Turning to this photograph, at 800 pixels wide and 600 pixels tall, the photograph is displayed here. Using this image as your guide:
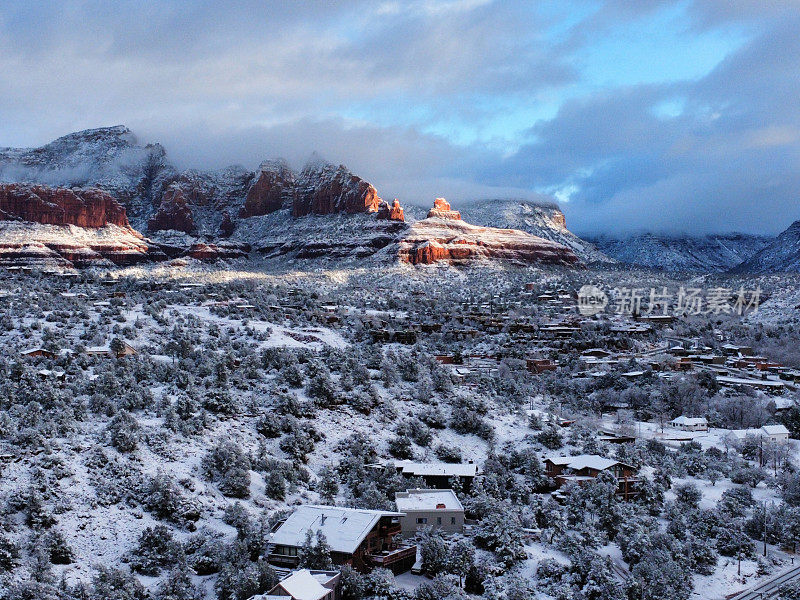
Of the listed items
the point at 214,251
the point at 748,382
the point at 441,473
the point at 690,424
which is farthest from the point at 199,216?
the point at 441,473

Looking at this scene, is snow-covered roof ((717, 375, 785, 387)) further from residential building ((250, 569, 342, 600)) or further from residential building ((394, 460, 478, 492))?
residential building ((250, 569, 342, 600))

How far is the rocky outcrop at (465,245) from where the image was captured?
13425 centimetres

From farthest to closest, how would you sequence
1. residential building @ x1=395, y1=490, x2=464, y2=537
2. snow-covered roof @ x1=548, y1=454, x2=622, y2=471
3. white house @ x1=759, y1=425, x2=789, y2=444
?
1. white house @ x1=759, y1=425, x2=789, y2=444
2. snow-covered roof @ x1=548, y1=454, x2=622, y2=471
3. residential building @ x1=395, y1=490, x2=464, y2=537

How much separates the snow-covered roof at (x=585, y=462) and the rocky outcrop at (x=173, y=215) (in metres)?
139

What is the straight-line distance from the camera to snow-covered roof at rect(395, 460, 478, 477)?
36875mm

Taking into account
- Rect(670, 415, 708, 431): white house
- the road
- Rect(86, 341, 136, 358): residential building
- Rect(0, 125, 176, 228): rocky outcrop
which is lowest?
the road

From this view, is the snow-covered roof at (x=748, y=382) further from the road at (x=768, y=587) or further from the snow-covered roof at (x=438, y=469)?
the snow-covered roof at (x=438, y=469)

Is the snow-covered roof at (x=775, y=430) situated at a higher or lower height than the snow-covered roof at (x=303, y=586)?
higher

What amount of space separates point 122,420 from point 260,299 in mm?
49996

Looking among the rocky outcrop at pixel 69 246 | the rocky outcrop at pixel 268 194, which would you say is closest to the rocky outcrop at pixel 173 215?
the rocky outcrop at pixel 268 194

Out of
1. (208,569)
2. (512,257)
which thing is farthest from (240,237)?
(208,569)

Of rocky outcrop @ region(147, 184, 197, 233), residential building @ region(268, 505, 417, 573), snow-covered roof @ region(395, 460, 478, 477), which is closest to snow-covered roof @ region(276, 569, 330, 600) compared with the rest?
residential building @ region(268, 505, 417, 573)

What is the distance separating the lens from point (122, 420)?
35.8 meters

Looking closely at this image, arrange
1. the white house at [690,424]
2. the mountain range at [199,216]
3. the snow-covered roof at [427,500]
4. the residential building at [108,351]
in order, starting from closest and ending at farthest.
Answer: the snow-covered roof at [427,500]
the residential building at [108,351]
the white house at [690,424]
the mountain range at [199,216]
